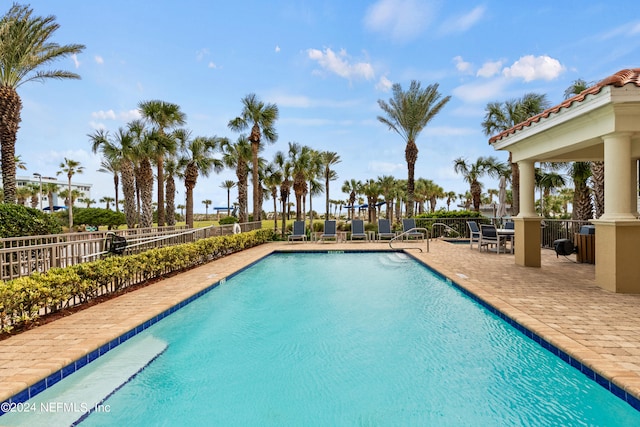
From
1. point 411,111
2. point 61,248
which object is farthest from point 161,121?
point 61,248

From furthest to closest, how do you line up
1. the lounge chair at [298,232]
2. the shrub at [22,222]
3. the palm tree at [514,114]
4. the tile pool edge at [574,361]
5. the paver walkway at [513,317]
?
the palm tree at [514,114] → the lounge chair at [298,232] → the shrub at [22,222] → the paver walkway at [513,317] → the tile pool edge at [574,361]

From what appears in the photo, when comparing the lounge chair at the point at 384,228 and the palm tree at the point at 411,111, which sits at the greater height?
the palm tree at the point at 411,111

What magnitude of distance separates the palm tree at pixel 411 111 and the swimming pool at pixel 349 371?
15.5 metres

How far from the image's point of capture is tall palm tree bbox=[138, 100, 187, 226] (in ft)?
66.0

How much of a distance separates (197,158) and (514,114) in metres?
19.7

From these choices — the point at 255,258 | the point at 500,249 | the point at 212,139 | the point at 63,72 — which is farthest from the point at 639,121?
the point at 212,139

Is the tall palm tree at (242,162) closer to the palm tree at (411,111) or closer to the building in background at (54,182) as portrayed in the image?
the palm tree at (411,111)

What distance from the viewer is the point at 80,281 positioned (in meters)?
5.36

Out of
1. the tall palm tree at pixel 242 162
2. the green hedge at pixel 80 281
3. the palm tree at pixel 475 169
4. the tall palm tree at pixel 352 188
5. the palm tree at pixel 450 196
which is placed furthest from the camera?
the palm tree at pixel 450 196

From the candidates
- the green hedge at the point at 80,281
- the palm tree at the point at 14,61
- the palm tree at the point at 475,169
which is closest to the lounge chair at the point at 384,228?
the green hedge at the point at 80,281

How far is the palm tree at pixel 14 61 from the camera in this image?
41.5 feet

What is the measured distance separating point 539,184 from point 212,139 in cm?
2014

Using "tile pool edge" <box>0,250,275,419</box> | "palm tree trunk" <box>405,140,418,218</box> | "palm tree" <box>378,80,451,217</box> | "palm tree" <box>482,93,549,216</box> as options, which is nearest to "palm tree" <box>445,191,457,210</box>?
"palm tree" <box>482,93,549,216</box>

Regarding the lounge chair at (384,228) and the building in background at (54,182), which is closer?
the lounge chair at (384,228)
